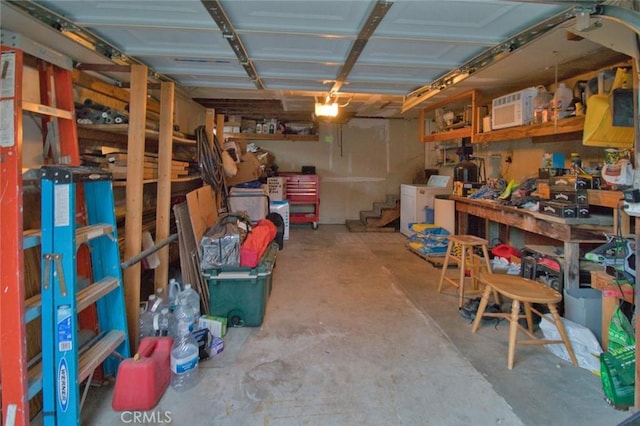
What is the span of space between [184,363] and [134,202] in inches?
41.6

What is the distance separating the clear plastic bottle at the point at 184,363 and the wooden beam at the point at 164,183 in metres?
0.80

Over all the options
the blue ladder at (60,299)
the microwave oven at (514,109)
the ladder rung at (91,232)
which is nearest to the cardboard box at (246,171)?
the microwave oven at (514,109)

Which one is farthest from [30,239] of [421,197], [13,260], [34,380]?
[421,197]

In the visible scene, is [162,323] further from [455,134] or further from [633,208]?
[455,134]

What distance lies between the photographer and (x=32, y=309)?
1.51 metres

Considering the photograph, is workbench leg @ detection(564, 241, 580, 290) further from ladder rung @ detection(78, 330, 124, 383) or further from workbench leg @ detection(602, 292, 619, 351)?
ladder rung @ detection(78, 330, 124, 383)

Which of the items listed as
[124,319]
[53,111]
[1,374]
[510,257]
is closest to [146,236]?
[124,319]

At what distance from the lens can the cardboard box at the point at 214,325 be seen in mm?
2555

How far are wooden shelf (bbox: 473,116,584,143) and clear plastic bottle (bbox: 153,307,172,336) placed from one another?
336 centimetres

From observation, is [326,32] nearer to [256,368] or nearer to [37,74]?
[37,74]

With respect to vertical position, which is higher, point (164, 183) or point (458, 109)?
point (458, 109)

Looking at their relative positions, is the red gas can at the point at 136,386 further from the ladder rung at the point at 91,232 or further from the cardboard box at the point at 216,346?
the ladder rung at the point at 91,232

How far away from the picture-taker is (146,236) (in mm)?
2801

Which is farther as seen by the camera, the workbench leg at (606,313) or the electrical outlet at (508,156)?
the electrical outlet at (508,156)
